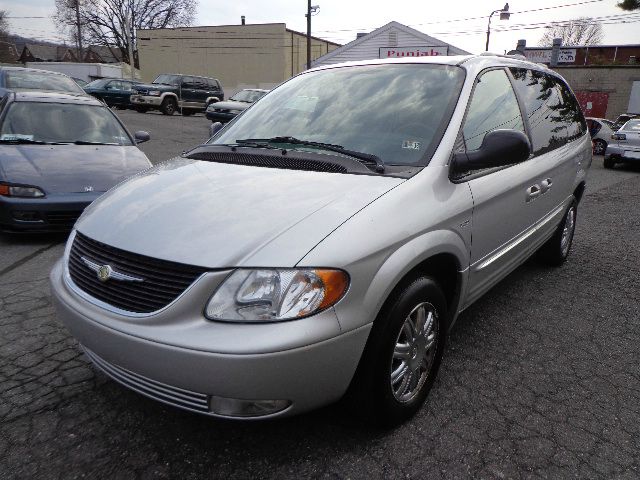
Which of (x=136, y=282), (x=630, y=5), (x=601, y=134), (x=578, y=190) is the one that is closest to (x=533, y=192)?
(x=578, y=190)

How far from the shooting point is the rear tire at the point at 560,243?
14.5 feet

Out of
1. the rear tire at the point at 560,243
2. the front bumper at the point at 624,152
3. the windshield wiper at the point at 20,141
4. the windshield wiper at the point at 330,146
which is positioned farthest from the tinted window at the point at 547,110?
the front bumper at the point at 624,152

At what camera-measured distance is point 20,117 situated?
235 inches

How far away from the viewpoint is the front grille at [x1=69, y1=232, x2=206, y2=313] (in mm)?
1823

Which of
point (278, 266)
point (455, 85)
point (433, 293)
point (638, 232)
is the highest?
point (455, 85)

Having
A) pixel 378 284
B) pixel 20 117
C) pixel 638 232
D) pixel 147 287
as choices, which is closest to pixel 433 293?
pixel 378 284

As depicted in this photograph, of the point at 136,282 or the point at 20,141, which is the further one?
the point at 20,141

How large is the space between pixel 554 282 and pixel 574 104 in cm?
172

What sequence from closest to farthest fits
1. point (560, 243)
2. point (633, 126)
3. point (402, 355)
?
point (402, 355), point (560, 243), point (633, 126)

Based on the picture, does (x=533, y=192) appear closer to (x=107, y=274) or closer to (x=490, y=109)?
(x=490, y=109)

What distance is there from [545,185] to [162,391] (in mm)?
2891

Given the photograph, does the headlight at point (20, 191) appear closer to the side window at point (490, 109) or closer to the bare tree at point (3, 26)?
the side window at point (490, 109)

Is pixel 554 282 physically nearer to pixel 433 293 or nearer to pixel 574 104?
pixel 574 104

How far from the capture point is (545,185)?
347cm
